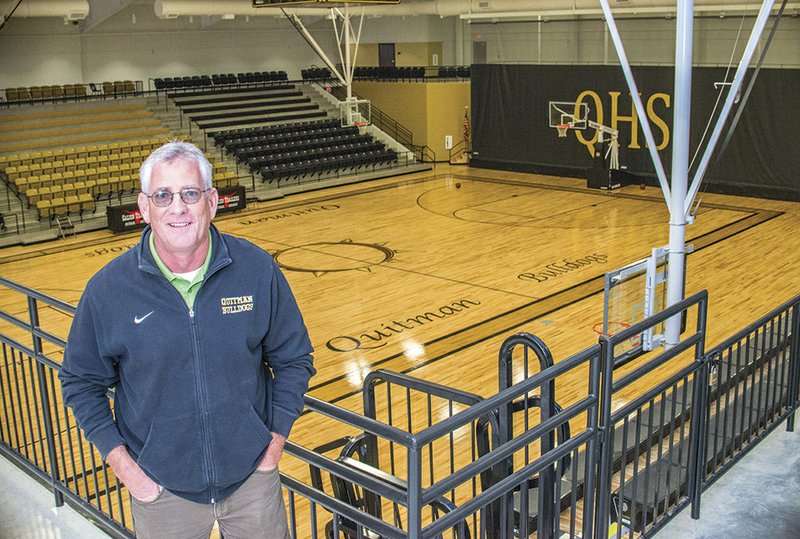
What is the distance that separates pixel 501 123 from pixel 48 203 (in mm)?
12759

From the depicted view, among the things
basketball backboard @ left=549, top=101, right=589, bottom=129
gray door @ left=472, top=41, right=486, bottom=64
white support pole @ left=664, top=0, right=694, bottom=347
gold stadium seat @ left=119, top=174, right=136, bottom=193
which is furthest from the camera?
gray door @ left=472, top=41, right=486, bottom=64

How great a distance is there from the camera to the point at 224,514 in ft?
9.39

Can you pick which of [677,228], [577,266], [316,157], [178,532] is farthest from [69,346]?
[316,157]

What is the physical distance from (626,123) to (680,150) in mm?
14026

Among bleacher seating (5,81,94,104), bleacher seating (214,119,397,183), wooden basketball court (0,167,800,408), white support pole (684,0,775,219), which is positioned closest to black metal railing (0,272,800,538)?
white support pole (684,0,775,219)

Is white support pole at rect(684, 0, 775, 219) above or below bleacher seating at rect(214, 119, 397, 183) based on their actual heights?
above

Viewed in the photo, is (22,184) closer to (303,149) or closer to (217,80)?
(303,149)

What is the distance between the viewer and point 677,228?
31.3 ft

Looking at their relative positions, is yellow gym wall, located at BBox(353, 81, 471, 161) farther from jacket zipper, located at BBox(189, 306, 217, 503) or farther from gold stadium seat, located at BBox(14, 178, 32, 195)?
jacket zipper, located at BBox(189, 306, 217, 503)

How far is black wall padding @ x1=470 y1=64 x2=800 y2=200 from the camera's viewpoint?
2036 centimetres

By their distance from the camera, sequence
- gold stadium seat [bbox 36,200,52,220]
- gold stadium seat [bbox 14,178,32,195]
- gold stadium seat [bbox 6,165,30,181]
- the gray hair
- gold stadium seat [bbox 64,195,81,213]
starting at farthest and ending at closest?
gold stadium seat [bbox 6,165,30,181]
gold stadium seat [bbox 14,178,32,195]
gold stadium seat [bbox 64,195,81,213]
gold stadium seat [bbox 36,200,52,220]
the gray hair

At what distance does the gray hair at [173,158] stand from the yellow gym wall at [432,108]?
2481 cm

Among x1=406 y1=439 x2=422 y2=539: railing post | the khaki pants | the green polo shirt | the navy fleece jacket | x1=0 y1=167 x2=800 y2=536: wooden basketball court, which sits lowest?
x1=0 y1=167 x2=800 y2=536: wooden basketball court

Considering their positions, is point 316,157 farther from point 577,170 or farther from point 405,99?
point 577,170
